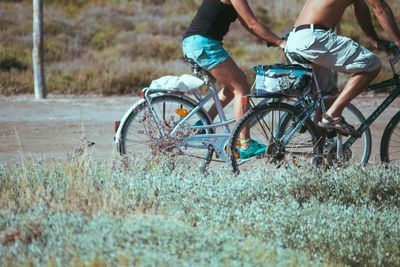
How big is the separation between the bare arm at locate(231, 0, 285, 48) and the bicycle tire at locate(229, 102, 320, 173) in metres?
0.53

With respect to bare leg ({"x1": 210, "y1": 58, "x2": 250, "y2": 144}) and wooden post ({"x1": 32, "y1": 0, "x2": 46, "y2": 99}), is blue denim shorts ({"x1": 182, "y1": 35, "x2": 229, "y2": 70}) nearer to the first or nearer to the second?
bare leg ({"x1": 210, "y1": 58, "x2": 250, "y2": 144})

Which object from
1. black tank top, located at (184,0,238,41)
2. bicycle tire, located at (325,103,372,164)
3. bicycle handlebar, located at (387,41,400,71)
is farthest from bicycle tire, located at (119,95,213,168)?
bicycle handlebar, located at (387,41,400,71)

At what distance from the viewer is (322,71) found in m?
7.76

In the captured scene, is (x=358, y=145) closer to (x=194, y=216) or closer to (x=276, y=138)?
(x=276, y=138)

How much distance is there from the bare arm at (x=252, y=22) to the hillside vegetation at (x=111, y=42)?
32.7 feet

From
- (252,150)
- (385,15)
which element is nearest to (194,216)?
(252,150)

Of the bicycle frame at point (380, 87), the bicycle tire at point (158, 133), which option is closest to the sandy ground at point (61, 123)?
the bicycle tire at point (158, 133)

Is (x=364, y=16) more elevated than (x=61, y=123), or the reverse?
(x=364, y=16)

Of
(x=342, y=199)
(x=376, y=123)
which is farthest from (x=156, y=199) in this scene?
(x=376, y=123)

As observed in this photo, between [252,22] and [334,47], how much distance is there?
27.7 inches

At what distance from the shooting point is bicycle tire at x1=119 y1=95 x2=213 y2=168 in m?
7.69

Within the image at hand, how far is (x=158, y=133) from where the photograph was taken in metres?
7.77

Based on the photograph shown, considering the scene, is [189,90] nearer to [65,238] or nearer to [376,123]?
[65,238]

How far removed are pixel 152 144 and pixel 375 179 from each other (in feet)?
6.31
